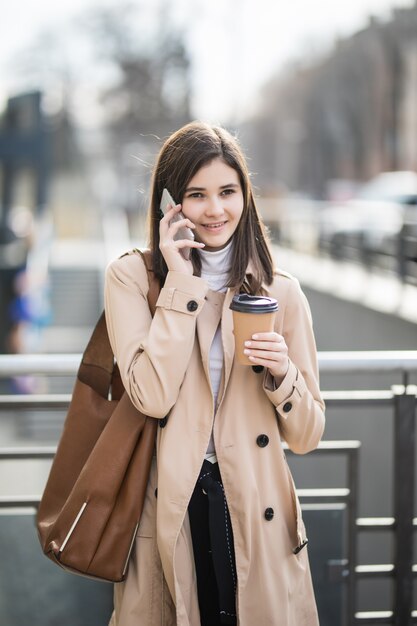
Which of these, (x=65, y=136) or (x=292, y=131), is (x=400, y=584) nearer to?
(x=65, y=136)

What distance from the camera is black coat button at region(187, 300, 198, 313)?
2.30 m

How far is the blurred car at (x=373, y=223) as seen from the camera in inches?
505

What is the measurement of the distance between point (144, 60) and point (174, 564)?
126 ft

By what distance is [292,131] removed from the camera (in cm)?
5903

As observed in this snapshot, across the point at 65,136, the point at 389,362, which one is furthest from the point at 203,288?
the point at 65,136

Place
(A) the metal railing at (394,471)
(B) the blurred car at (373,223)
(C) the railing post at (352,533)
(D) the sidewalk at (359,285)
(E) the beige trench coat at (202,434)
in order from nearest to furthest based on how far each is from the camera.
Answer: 1. (E) the beige trench coat at (202,434)
2. (A) the metal railing at (394,471)
3. (C) the railing post at (352,533)
4. (D) the sidewalk at (359,285)
5. (B) the blurred car at (373,223)

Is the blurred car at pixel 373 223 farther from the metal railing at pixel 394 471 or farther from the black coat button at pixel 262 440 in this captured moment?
the black coat button at pixel 262 440

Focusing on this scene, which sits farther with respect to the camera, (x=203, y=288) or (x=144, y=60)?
(x=144, y=60)

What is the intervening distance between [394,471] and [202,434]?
1.26 metres

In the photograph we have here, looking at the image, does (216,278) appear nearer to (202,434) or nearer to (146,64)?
(202,434)

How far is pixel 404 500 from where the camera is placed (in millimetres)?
3277

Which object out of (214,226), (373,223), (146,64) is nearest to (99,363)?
(214,226)

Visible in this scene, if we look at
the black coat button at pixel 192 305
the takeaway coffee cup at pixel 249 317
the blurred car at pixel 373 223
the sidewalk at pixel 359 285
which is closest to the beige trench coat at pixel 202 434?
the black coat button at pixel 192 305

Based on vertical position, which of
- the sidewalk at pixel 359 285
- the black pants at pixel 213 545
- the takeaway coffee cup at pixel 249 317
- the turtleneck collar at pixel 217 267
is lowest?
the sidewalk at pixel 359 285
